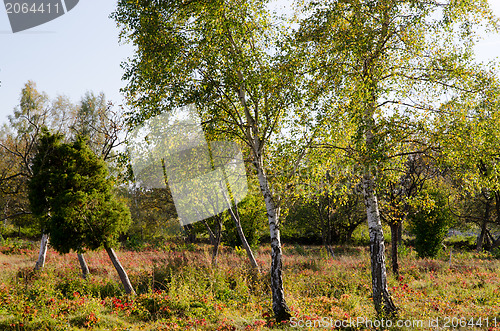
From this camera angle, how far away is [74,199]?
1059 cm

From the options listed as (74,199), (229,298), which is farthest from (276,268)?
(74,199)

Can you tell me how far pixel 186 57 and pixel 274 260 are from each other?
5750 millimetres

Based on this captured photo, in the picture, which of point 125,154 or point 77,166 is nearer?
point 125,154

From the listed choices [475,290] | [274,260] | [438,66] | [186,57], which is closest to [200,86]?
[186,57]

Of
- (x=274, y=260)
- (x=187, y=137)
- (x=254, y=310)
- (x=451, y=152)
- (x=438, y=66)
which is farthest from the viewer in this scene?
(x=187, y=137)

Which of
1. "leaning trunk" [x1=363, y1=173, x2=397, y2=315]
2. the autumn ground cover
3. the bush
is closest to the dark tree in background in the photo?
the autumn ground cover

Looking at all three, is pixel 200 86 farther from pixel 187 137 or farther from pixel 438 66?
pixel 438 66

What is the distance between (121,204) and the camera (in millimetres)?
11961

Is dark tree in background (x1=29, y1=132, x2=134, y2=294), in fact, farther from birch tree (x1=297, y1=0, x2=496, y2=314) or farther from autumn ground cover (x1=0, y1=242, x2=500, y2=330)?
birch tree (x1=297, y1=0, x2=496, y2=314)

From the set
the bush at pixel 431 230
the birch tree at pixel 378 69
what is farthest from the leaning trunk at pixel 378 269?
the bush at pixel 431 230

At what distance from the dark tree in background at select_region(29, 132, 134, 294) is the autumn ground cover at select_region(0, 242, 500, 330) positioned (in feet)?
5.29

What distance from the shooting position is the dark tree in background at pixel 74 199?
34.8 feet

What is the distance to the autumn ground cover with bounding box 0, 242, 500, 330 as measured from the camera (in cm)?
740

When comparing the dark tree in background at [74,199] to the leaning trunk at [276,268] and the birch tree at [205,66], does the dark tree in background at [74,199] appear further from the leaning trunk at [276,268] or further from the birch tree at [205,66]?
the leaning trunk at [276,268]
